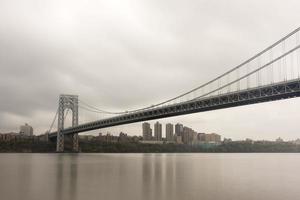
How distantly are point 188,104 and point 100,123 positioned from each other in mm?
24258

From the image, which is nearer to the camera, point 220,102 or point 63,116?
point 220,102

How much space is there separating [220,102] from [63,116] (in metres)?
49.7

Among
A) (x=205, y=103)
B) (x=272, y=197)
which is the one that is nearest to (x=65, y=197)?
(x=272, y=197)

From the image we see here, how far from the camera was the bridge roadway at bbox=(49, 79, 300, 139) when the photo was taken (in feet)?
107

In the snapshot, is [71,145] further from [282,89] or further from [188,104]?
[282,89]

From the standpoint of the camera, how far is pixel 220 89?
143ft

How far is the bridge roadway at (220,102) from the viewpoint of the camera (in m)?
32.7

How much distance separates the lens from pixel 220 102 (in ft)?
135

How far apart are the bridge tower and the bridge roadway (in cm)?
1642

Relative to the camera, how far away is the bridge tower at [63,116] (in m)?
79.9

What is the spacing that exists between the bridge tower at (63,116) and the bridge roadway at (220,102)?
1642 centimetres

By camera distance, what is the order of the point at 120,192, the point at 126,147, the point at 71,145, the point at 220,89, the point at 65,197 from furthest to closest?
1. the point at 126,147
2. the point at 71,145
3. the point at 220,89
4. the point at 120,192
5. the point at 65,197

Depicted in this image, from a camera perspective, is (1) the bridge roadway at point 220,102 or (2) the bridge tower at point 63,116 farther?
(2) the bridge tower at point 63,116

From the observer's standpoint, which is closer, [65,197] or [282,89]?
[65,197]
